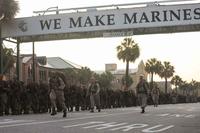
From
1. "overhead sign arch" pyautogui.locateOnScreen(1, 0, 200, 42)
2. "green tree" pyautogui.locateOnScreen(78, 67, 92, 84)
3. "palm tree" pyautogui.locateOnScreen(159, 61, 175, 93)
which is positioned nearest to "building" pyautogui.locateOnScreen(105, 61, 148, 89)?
"palm tree" pyautogui.locateOnScreen(159, 61, 175, 93)

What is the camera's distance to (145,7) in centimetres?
3022

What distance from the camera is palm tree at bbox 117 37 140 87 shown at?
270ft

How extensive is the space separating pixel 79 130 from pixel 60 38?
21.7 m

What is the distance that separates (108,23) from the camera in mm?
30828

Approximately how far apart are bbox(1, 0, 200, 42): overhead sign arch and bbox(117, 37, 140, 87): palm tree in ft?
162

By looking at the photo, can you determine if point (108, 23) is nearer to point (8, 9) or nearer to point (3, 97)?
point (8, 9)

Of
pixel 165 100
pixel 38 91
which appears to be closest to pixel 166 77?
pixel 165 100

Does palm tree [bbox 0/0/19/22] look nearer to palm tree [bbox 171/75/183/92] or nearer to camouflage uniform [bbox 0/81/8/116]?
camouflage uniform [bbox 0/81/8/116]

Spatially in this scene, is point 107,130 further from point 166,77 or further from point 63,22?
point 166,77

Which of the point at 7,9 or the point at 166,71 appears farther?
the point at 166,71

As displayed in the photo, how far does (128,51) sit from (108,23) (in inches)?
2037

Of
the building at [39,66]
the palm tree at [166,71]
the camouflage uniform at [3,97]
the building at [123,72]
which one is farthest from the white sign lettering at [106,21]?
the building at [123,72]

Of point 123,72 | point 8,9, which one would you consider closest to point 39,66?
point 123,72

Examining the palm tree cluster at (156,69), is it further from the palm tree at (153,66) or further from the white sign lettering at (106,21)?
the white sign lettering at (106,21)
